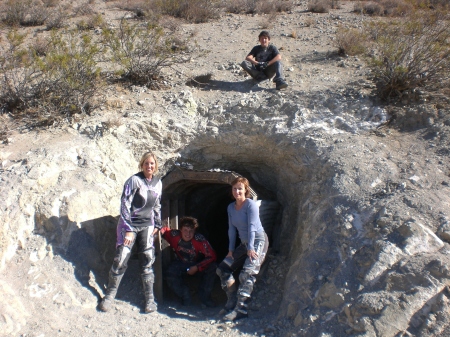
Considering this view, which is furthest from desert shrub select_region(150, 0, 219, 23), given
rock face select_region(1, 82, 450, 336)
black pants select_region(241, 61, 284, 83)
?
rock face select_region(1, 82, 450, 336)

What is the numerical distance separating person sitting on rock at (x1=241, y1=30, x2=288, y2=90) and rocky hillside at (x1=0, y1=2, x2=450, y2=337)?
0.25m

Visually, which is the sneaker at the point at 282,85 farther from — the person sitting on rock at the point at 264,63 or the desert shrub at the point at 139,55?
the desert shrub at the point at 139,55

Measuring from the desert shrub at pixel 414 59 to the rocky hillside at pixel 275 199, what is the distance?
0.29 metres

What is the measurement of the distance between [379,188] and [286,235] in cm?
180

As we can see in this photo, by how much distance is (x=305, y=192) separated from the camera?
18.8 ft

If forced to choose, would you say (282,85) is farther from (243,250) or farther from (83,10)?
(83,10)

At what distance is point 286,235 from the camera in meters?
6.23

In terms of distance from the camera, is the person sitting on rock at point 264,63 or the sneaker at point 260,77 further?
the sneaker at point 260,77

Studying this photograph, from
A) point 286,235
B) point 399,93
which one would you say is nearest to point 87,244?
point 286,235

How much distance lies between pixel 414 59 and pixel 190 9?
6.81m

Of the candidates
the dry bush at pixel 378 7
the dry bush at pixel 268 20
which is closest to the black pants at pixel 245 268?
the dry bush at pixel 268 20

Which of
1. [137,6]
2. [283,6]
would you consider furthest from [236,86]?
[137,6]

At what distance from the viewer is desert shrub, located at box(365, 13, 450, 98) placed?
6242mm

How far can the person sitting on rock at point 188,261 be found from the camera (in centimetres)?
571
